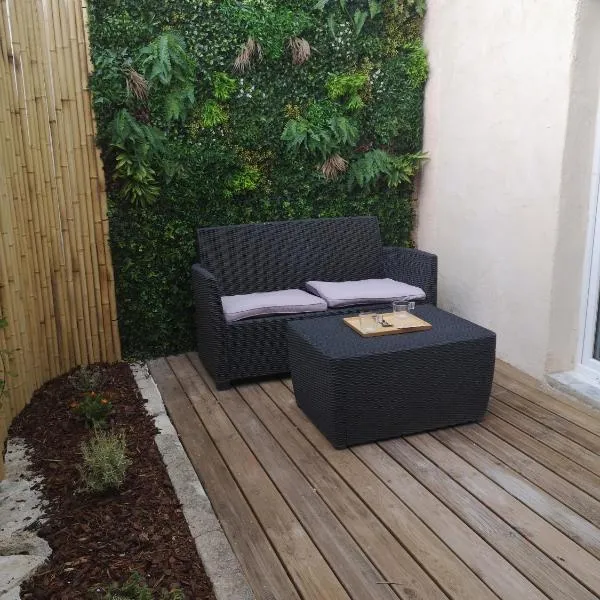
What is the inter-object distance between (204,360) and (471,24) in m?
2.84

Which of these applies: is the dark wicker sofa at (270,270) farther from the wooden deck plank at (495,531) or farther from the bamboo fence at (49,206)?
the wooden deck plank at (495,531)

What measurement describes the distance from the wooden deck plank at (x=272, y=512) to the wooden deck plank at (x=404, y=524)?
0.31 metres

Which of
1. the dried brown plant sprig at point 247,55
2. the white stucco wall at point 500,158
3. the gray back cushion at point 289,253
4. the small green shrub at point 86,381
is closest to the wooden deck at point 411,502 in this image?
the small green shrub at point 86,381

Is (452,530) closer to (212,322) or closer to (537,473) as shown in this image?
(537,473)

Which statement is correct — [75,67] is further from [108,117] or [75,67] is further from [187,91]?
[187,91]

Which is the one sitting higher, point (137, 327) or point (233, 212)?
point (233, 212)

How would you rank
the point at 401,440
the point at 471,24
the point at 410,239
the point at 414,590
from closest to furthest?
the point at 414,590
the point at 401,440
the point at 471,24
the point at 410,239

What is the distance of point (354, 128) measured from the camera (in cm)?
421

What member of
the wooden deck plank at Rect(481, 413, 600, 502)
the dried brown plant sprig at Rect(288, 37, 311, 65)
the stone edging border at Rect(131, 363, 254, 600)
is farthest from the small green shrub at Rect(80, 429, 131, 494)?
the dried brown plant sprig at Rect(288, 37, 311, 65)

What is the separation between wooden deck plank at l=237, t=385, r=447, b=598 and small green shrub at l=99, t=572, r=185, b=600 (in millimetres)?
676

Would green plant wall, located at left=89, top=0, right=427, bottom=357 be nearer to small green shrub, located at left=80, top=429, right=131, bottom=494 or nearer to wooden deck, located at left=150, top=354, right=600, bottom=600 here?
wooden deck, located at left=150, top=354, right=600, bottom=600

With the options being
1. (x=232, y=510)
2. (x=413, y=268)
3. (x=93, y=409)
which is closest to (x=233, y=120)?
(x=413, y=268)

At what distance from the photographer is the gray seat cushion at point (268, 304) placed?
3.52 meters

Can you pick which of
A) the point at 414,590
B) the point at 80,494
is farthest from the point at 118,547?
the point at 414,590
